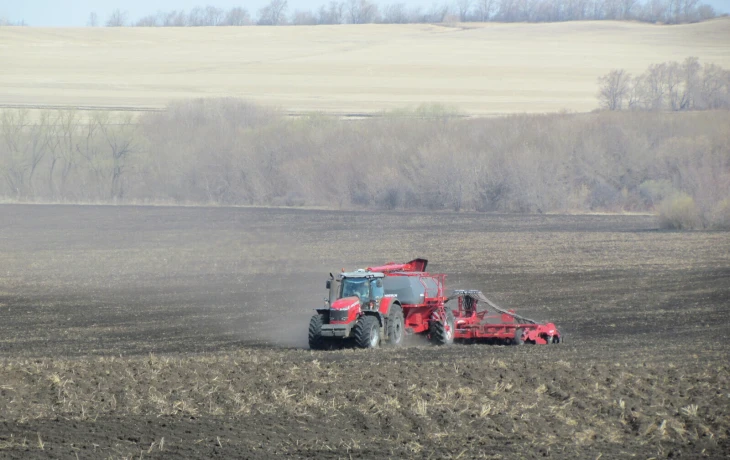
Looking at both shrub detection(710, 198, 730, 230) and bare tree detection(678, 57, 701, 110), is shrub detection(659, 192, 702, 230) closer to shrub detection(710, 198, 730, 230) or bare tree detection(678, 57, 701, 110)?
shrub detection(710, 198, 730, 230)

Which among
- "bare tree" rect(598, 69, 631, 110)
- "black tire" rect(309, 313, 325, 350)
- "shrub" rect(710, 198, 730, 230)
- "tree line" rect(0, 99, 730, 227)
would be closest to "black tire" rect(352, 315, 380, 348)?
"black tire" rect(309, 313, 325, 350)

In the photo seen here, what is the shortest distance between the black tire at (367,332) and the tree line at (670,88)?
56.7 metres

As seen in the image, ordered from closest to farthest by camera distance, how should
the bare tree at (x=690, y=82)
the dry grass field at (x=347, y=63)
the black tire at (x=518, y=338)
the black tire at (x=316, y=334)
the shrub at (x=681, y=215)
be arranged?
the black tire at (x=316, y=334)
the black tire at (x=518, y=338)
the shrub at (x=681, y=215)
the bare tree at (x=690, y=82)
the dry grass field at (x=347, y=63)

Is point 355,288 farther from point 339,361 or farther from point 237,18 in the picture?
point 237,18

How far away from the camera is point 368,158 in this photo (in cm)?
6384

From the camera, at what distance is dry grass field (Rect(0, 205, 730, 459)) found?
34.9 ft

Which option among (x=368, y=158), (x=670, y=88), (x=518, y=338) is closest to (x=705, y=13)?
(x=670, y=88)

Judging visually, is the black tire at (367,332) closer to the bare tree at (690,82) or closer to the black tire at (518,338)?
the black tire at (518,338)

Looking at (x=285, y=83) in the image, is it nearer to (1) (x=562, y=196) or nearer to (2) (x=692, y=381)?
(1) (x=562, y=196)

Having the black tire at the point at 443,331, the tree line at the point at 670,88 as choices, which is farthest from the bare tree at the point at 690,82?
the black tire at the point at 443,331

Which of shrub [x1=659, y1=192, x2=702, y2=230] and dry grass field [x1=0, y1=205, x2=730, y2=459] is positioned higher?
shrub [x1=659, y1=192, x2=702, y2=230]

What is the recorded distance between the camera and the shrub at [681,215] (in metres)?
44.8

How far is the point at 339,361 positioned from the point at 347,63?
272ft

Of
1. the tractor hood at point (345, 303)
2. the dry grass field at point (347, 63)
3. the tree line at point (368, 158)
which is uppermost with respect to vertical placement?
the dry grass field at point (347, 63)
